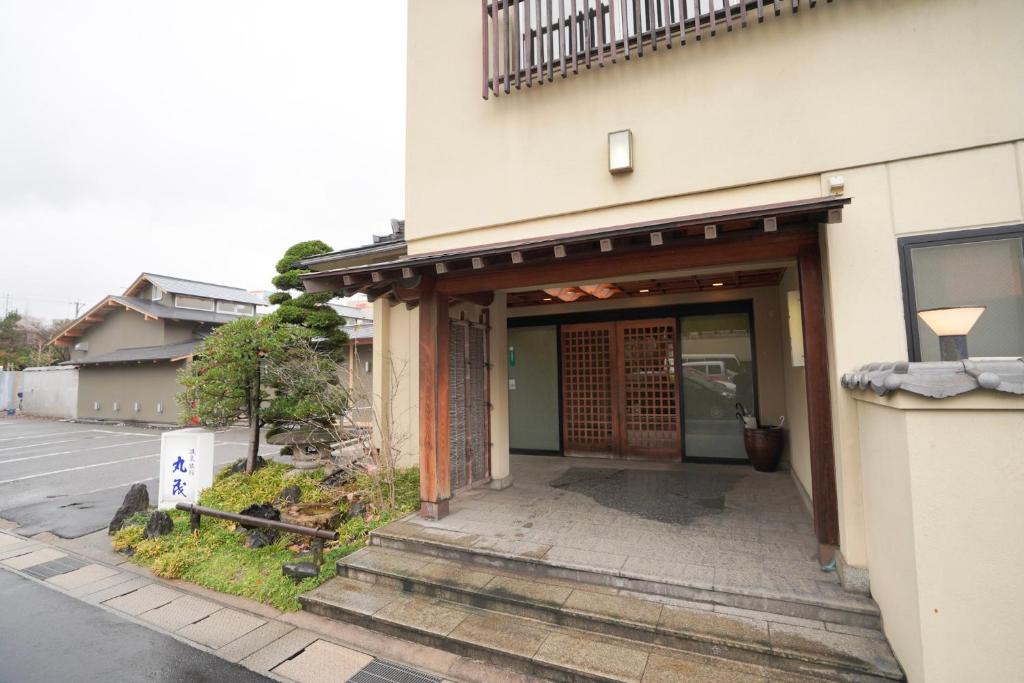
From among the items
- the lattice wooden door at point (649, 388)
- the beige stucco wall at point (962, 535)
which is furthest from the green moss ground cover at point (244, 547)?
the beige stucco wall at point (962, 535)

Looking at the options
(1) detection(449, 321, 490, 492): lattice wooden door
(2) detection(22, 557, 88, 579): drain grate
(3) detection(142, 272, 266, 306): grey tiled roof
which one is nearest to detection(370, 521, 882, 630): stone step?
(1) detection(449, 321, 490, 492): lattice wooden door

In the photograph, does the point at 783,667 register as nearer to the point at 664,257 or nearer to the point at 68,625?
the point at 664,257

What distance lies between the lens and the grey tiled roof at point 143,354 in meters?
18.1

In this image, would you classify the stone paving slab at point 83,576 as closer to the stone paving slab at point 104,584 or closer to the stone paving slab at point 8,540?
the stone paving slab at point 104,584

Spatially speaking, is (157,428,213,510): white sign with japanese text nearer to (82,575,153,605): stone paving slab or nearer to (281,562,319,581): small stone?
(82,575,153,605): stone paving slab

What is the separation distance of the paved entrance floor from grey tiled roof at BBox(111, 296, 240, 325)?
19.5 meters

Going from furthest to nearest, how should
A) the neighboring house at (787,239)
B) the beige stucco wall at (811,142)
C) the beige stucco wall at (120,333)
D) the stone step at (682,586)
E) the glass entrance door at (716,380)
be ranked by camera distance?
1. the beige stucco wall at (120,333)
2. the glass entrance door at (716,380)
3. the beige stucco wall at (811,142)
4. the stone step at (682,586)
5. the neighboring house at (787,239)

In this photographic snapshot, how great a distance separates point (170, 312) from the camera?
20109mm

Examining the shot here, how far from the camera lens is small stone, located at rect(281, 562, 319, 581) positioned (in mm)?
4191

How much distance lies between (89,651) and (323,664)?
1.93 metres

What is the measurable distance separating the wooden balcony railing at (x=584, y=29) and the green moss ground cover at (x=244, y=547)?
16.9 ft

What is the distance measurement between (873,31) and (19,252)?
56.5 meters

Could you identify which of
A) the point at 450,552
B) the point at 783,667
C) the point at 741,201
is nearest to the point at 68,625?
the point at 450,552

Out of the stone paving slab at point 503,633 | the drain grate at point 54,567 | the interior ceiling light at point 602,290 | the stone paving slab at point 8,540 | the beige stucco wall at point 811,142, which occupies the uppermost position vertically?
the beige stucco wall at point 811,142
